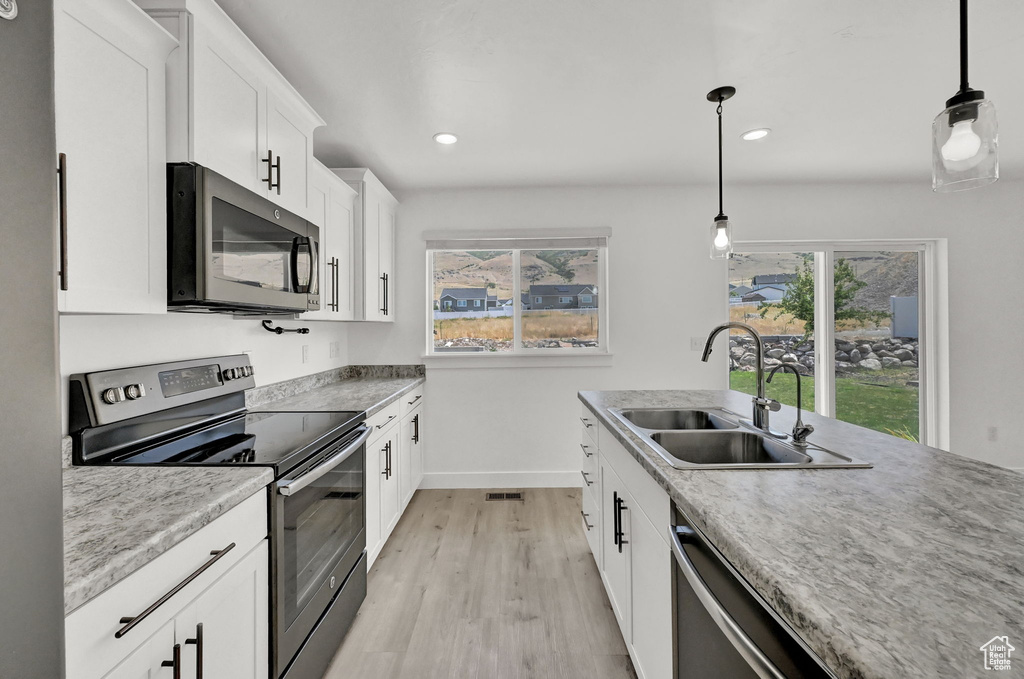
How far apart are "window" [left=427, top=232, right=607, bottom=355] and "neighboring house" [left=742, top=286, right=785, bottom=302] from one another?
4.05 feet

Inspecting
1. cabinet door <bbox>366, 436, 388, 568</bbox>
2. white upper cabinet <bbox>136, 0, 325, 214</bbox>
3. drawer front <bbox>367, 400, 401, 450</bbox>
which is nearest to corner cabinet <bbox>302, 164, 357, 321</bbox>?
white upper cabinet <bbox>136, 0, 325, 214</bbox>

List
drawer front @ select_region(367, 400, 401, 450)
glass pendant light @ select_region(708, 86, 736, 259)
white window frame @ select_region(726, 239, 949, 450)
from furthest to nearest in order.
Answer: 1. white window frame @ select_region(726, 239, 949, 450)
2. drawer front @ select_region(367, 400, 401, 450)
3. glass pendant light @ select_region(708, 86, 736, 259)

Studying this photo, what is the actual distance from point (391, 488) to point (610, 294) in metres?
2.22

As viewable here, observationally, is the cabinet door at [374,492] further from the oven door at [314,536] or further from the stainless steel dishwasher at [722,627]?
the stainless steel dishwasher at [722,627]

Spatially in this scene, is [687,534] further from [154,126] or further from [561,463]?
[561,463]

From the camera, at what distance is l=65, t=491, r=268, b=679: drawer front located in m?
0.69

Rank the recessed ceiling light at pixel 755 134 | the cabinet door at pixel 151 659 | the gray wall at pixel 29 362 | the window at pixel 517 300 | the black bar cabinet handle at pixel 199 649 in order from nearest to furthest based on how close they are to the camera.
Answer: the gray wall at pixel 29 362
the cabinet door at pixel 151 659
the black bar cabinet handle at pixel 199 649
the recessed ceiling light at pixel 755 134
the window at pixel 517 300

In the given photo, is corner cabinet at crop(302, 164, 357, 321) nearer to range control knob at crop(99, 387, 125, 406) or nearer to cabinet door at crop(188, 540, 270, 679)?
range control knob at crop(99, 387, 125, 406)

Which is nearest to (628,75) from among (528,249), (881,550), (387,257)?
(528,249)

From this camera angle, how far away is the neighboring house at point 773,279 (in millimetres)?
3773

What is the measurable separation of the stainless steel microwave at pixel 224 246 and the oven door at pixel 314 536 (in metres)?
0.60

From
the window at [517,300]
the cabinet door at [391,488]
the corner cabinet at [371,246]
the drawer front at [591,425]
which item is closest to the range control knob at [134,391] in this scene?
the cabinet door at [391,488]

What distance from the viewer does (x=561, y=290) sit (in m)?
3.78

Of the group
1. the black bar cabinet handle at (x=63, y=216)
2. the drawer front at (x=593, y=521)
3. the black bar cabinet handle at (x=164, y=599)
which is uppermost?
the black bar cabinet handle at (x=63, y=216)
